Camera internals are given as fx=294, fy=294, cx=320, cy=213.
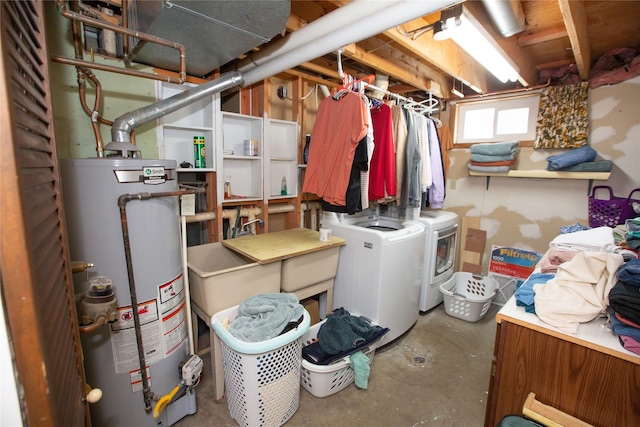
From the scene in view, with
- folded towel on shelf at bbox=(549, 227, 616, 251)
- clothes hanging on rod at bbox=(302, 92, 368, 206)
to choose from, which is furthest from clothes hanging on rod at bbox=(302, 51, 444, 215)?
folded towel on shelf at bbox=(549, 227, 616, 251)

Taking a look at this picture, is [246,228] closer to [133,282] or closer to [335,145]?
[335,145]

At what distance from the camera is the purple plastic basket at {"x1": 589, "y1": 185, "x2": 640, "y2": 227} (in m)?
2.29

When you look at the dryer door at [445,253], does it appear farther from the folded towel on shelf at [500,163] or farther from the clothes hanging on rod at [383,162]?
the clothes hanging on rod at [383,162]

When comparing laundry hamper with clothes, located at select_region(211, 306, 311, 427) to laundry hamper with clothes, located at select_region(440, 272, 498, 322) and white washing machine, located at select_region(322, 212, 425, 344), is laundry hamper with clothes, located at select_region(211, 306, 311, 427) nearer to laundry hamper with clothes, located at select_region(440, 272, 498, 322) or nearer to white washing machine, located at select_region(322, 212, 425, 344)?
white washing machine, located at select_region(322, 212, 425, 344)

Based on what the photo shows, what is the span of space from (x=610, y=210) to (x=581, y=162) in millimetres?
475

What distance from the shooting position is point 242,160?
258cm

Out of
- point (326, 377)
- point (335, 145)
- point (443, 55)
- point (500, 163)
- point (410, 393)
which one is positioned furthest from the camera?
point (500, 163)

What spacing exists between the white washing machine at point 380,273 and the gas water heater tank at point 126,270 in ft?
4.18

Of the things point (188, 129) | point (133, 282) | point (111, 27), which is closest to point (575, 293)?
point (133, 282)

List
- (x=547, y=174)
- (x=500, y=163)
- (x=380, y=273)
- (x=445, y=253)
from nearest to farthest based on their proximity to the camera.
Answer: (x=380, y=273) < (x=547, y=174) < (x=500, y=163) < (x=445, y=253)

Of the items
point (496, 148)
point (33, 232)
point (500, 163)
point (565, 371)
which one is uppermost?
point (496, 148)

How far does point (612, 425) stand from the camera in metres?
1.01

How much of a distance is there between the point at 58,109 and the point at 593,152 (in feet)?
12.9

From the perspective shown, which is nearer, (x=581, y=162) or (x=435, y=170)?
(x=581, y=162)
